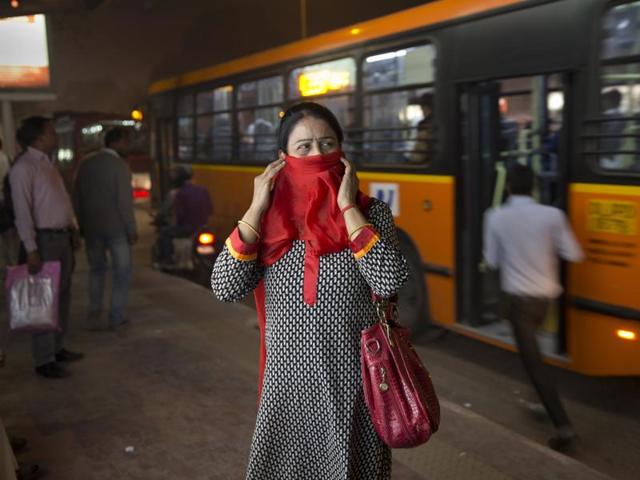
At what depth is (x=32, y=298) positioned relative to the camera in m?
5.15

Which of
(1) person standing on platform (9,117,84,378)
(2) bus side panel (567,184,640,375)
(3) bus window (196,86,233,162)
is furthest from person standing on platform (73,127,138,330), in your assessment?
(2) bus side panel (567,184,640,375)

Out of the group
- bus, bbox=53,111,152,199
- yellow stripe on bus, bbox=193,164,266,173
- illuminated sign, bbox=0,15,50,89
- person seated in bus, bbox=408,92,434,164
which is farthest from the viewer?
bus, bbox=53,111,152,199

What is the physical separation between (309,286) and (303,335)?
17cm

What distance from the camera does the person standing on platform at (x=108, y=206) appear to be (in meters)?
6.39

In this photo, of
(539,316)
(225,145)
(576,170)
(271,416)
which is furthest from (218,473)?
(225,145)

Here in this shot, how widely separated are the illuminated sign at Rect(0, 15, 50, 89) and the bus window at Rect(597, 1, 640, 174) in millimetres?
6540

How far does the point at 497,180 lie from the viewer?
6.06 meters

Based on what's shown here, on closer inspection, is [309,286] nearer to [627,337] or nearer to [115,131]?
[627,337]

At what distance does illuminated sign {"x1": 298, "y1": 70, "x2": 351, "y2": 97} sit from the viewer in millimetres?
7398

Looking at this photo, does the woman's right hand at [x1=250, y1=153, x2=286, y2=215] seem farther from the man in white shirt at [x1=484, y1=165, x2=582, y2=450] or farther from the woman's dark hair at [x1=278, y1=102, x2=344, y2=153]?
the man in white shirt at [x1=484, y1=165, x2=582, y2=450]

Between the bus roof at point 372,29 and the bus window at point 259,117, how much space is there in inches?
10.6

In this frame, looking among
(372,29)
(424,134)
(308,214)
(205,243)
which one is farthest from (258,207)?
(205,243)

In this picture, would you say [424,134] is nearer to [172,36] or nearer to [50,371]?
[50,371]

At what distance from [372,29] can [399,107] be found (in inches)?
A: 33.9
